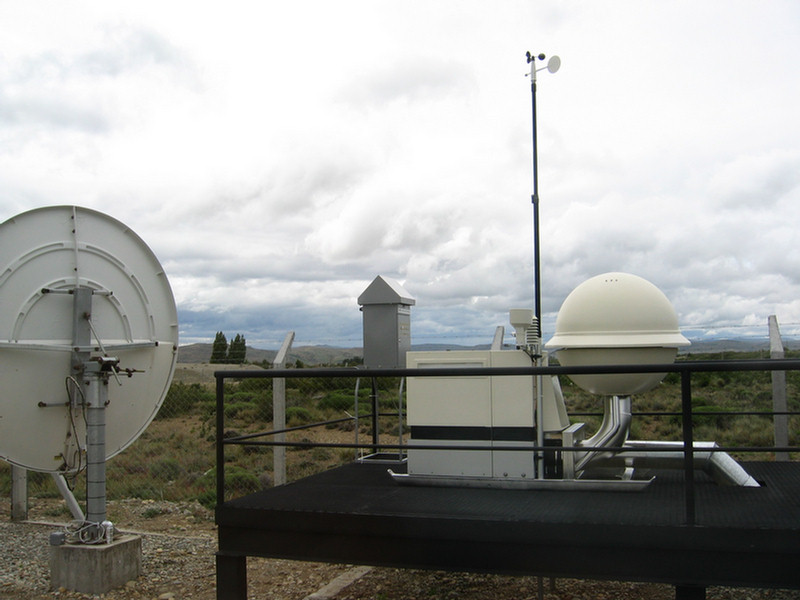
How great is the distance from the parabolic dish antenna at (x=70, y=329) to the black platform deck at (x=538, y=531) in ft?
6.44

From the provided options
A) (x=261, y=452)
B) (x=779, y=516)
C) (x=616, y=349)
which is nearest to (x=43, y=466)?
(x=616, y=349)

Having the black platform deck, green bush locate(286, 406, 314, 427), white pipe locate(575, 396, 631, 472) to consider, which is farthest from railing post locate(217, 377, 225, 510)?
green bush locate(286, 406, 314, 427)

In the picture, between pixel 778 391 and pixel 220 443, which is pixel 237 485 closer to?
pixel 220 443

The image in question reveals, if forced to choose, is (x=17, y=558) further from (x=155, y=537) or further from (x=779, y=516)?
(x=779, y=516)

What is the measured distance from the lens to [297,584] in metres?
5.81

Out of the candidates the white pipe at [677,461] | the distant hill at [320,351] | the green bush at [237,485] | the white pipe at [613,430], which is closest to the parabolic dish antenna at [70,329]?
the distant hill at [320,351]

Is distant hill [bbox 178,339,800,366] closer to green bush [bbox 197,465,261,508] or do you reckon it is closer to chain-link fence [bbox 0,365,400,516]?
chain-link fence [bbox 0,365,400,516]

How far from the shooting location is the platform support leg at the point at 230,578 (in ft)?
14.0

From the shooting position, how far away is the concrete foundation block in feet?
18.3

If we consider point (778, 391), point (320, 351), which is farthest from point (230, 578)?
point (320, 351)

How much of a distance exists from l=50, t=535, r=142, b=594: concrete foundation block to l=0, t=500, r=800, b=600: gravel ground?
7 centimetres

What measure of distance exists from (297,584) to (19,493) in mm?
3832

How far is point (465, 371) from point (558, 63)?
3.67 metres

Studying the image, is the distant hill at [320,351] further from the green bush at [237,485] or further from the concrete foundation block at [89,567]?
the concrete foundation block at [89,567]
